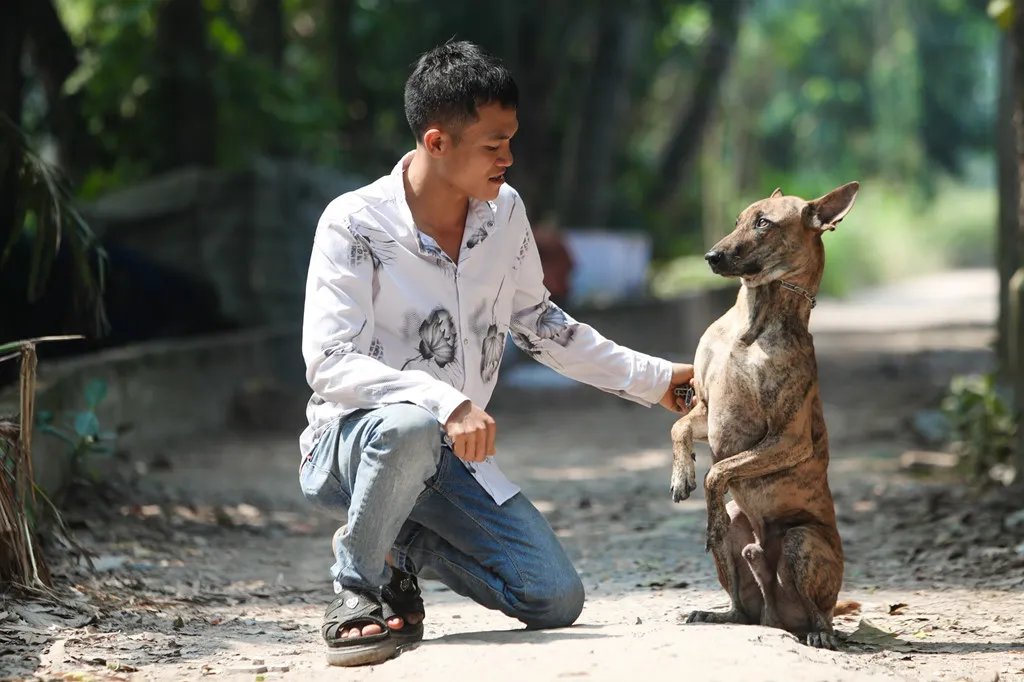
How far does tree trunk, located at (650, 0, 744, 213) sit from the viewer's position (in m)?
22.9

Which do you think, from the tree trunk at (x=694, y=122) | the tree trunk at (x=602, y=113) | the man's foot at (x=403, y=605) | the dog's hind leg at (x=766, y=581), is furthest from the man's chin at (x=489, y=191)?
the tree trunk at (x=694, y=122)

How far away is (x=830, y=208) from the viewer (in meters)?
4.35

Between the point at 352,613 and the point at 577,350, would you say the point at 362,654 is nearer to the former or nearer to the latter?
the point at 352,613

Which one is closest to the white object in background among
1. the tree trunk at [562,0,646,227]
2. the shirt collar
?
the tree trunk at [562,0,646,227]

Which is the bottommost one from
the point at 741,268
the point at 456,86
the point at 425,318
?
the point at 425,318

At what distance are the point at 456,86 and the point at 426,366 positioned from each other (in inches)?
34.2

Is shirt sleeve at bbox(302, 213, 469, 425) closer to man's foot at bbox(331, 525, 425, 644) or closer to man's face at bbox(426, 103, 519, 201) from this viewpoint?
man's face at bbox(426, 103, 519, 201)

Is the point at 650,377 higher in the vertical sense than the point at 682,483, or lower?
higher

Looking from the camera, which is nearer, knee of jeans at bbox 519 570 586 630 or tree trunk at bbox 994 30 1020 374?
knee of jeans at bbox 519 570 586 630

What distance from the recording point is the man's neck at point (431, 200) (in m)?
4.43

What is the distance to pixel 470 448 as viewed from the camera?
3.85 metres

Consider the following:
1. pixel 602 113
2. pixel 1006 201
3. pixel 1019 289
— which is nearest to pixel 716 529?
pixel 1019 289

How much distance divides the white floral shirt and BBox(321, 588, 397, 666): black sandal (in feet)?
1.73

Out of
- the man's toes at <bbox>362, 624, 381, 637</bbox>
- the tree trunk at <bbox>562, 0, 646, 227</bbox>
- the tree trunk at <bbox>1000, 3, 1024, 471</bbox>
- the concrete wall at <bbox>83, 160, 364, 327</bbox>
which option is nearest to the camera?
the man's toes at <bbox>362, 624, 381, 637</bbox>
